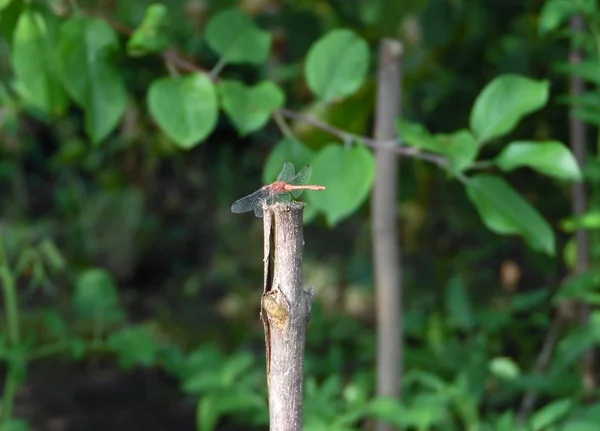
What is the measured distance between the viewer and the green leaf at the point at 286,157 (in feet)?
3.63

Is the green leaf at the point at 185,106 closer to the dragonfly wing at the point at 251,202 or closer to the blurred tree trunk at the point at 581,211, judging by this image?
the dragonfly wing at the point at 251,202

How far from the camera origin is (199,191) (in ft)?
13.9

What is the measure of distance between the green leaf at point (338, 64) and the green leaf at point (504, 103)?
167 millimetres

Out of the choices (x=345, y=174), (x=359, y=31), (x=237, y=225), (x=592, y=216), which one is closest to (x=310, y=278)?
(x=237, y=225)

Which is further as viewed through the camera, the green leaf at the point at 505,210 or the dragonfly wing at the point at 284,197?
the green leaf at the point at 505,210

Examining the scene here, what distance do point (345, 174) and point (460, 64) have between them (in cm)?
98

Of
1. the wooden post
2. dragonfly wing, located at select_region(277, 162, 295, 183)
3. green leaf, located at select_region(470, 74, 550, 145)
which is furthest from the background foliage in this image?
the wooden post

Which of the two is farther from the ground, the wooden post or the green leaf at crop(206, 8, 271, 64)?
the green leaf at crop(206, 8, 271, 64)

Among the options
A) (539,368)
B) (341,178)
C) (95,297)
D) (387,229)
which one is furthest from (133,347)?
(539,368)

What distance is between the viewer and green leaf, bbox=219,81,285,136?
3.55 feet

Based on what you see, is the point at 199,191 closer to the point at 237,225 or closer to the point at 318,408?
the point at 237,225

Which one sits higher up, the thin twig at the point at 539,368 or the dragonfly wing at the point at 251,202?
the thin twig at the point at 539,368

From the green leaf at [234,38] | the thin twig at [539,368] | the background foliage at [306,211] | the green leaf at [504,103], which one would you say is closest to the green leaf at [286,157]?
the background foliage at [306,211]

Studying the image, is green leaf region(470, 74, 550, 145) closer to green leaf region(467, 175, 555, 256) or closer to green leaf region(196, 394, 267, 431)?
green leaf region(467, 175, 555, 256)
